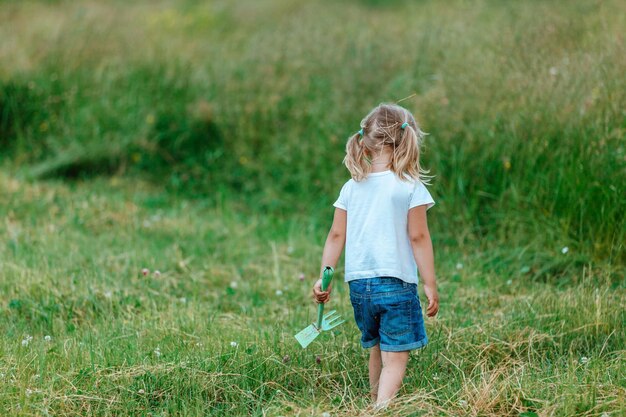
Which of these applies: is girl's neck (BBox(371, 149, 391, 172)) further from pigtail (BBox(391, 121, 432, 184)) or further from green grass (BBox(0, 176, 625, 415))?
green grass (BBox(0, 176, 625, 415))

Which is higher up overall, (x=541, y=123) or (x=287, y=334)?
(x=541, y=123)

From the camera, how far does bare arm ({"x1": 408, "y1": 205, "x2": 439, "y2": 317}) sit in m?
3.70

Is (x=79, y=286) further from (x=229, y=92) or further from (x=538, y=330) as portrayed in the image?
(x=229, y=92)

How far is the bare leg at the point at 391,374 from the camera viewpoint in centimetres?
366

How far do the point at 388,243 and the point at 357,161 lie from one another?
1.36 feet

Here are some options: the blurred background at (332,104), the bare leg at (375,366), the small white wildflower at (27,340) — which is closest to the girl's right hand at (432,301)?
the bare leg at (375,366)

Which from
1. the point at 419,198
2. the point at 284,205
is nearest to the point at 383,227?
the point at 419,198

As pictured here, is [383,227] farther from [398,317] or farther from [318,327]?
[318,327]

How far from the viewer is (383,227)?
370 centimetres

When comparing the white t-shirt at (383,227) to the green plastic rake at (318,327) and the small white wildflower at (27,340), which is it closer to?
the green plastic rake at (318,327)

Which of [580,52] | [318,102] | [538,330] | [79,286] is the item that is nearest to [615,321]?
[538,330]

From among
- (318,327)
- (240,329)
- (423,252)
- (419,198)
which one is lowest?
(240,329)

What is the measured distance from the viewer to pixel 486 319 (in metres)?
4.85

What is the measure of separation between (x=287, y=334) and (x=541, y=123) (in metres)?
3.02
